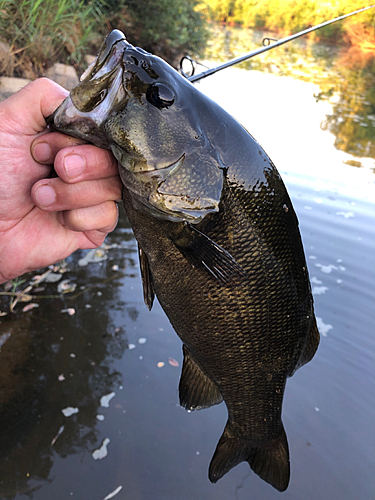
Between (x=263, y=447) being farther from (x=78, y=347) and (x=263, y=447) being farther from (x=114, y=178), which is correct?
(x=78, y=347)

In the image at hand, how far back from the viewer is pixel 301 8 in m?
39.9

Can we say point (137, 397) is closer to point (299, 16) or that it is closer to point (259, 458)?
point (259, 458)

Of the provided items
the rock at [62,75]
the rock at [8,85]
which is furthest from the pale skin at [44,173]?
the rock at [62,75]

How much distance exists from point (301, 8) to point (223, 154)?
46797mm

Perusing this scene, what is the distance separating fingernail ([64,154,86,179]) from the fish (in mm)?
103

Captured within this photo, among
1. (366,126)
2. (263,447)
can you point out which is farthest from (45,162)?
(366,126)

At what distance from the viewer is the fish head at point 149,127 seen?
1254 mm

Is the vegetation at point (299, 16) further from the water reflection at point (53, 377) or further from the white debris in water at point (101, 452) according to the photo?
the white debris in water at point (101, 452)

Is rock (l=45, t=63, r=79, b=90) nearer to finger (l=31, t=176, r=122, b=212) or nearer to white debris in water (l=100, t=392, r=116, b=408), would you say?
white debris in water (l=100, t=392, r=116, b=408)

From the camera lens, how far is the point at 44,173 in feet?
5.62

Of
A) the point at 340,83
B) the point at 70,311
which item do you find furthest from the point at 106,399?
the point at 340,83

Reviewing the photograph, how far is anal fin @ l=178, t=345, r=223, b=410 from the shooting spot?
1.82 metres

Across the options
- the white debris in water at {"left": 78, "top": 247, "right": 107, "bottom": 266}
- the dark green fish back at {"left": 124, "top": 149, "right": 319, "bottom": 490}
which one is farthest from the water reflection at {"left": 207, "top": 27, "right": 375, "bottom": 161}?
the dark green fish back at {"left": 124, "top": 149, "right": 319, "bottom": 490}

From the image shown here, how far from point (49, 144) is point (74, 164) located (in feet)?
0.60
